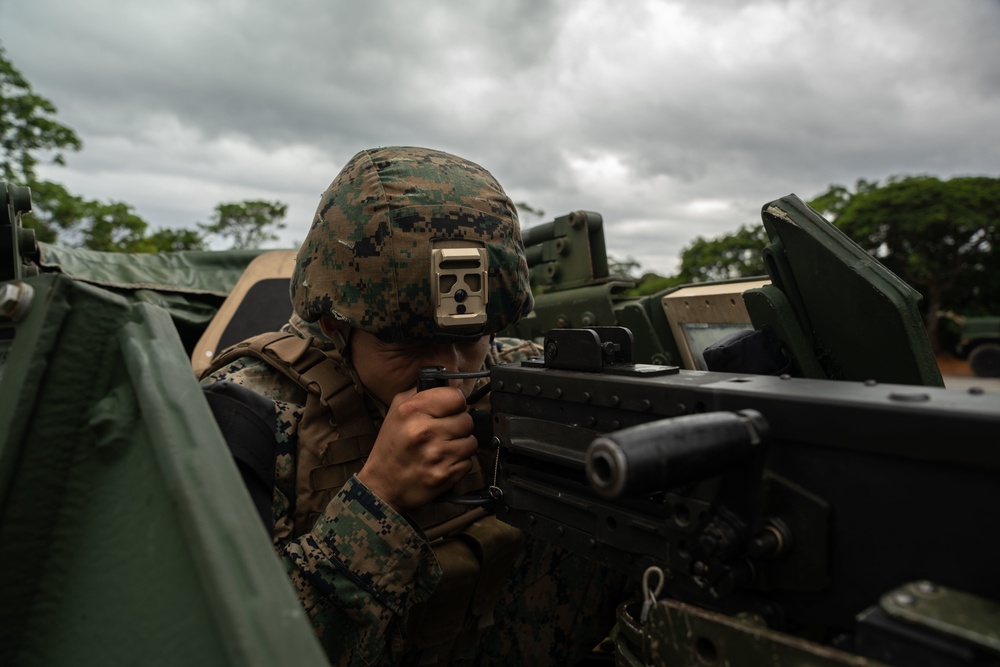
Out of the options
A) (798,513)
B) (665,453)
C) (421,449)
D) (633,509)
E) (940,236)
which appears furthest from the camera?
(940,236)

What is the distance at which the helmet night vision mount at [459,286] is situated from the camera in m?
1.70

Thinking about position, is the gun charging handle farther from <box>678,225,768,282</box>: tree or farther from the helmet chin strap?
<box>678,225,768,282</box>: tree

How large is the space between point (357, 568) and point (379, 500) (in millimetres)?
161

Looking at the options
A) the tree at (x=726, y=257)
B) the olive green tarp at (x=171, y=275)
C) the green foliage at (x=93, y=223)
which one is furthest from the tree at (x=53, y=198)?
the tree at (x=726, y=257)

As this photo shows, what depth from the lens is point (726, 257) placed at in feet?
73.1

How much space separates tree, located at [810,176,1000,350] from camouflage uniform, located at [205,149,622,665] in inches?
819

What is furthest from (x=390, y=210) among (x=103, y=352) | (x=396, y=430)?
(x=103, y=352)

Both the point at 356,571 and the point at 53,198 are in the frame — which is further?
the point at 53,198

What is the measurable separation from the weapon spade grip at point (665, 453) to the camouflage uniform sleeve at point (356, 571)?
0.83 m

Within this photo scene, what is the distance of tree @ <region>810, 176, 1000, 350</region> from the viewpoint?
19.7 metres

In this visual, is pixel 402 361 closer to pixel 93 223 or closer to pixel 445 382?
pixel 445 382

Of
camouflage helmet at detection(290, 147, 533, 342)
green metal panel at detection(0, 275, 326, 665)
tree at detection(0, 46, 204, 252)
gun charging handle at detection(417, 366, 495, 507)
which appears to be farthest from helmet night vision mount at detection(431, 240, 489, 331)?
tree at detection(0, 46, 204, 252)

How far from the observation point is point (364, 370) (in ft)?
6.33

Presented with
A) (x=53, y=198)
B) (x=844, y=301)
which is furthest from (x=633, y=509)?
(x=53, y=198)
